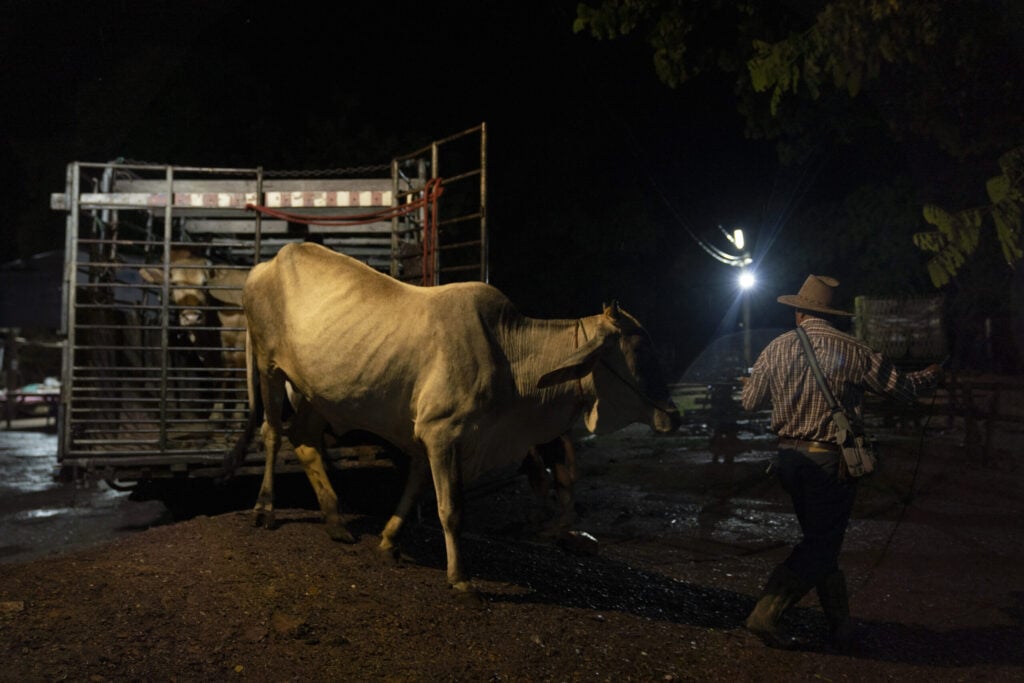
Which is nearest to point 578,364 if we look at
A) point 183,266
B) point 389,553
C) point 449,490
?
point 449,490

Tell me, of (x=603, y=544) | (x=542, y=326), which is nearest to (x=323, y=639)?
(x=542, y=326)

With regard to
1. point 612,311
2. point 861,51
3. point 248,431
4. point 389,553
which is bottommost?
point 389,553

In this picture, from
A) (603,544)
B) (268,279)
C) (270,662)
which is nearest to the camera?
(270,662)

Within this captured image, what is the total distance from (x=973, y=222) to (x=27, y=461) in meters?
15.1

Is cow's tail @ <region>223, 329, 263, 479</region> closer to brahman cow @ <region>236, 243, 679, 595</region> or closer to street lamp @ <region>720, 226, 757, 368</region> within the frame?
brahman cow @ <region>236, 243, 679, 595</region>

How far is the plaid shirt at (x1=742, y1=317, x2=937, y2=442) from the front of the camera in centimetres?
516

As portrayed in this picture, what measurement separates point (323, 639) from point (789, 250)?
962 inches

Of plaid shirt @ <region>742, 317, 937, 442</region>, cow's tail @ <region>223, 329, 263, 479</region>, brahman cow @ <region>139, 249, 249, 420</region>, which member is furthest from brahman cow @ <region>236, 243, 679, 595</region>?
brahman cow @ <region>139, 249, 249, 420</region>

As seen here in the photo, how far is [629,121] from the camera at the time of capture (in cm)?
2722

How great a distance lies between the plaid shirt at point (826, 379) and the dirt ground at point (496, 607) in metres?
Answer: 0.67

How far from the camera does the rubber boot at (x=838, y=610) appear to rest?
17.0 feet

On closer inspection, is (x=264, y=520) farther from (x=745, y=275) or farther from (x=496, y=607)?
(x=745, y=275)

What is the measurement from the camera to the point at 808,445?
5.17 metres

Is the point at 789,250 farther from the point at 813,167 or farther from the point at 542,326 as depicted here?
the point at 542,326
